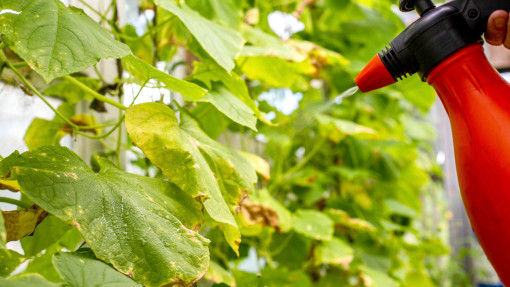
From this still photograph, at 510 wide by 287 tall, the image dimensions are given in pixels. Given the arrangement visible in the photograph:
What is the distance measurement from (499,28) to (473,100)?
5cm

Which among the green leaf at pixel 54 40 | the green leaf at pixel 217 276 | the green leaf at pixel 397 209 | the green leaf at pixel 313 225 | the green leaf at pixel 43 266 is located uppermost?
the green leaf at pixel 54 40

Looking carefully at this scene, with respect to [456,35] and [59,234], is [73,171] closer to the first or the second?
[59,234]

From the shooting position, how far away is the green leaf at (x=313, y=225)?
732mm

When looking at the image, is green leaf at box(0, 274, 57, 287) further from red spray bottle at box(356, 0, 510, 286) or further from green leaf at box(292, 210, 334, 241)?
green leaf at box(292, 210, 334, 241)

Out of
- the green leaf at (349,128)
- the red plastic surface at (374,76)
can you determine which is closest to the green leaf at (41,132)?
the red plastic surface at (374,76)

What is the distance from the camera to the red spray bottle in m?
0.28

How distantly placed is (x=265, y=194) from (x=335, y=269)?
0.36m

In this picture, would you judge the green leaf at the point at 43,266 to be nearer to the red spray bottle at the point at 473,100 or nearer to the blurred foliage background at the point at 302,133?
the blurred foliage background at the point at 302,133

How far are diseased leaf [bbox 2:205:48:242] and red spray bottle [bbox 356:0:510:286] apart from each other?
296 millimetres

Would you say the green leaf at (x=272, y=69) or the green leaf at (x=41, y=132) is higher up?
the green leaf at (x=272, y=69)

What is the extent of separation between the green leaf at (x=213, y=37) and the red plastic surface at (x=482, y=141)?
20 cm

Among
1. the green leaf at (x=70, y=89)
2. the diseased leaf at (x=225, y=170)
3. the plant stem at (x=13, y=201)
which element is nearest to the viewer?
the plant stem at (x=13, y=201)

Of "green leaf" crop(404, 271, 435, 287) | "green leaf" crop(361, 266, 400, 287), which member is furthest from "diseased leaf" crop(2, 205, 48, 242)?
"green leaf" crop(404, 271, 435, 287)

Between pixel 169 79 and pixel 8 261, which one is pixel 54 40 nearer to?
pixel 169 79
